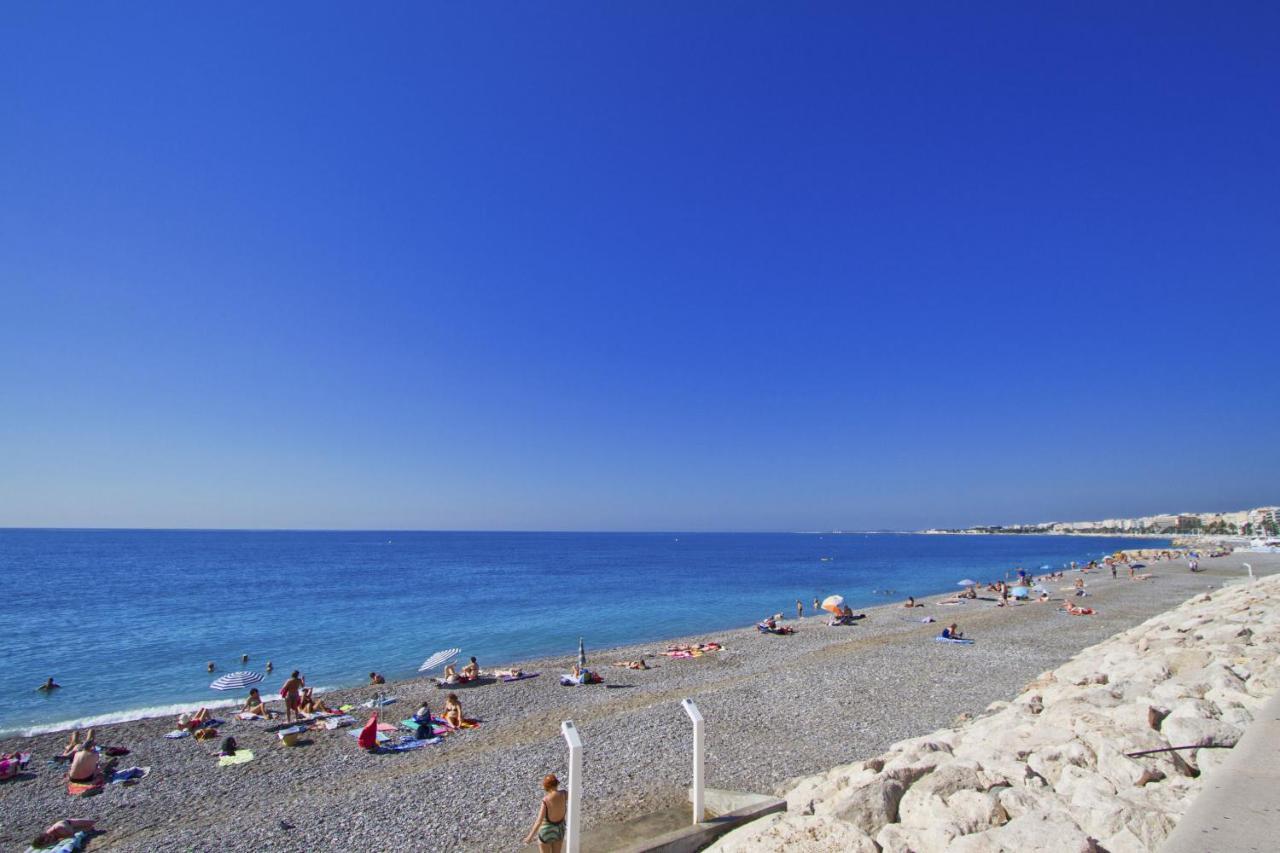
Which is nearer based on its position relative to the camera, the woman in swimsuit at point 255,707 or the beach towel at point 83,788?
the beach towel at point 83,788

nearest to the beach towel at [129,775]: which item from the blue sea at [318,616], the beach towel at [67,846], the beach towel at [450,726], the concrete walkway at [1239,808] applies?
Answer: the beach towel at [67,846]

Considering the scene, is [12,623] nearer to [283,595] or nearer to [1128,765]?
[283,595]

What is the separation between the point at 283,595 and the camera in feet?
184

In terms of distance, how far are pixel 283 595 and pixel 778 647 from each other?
48779mm

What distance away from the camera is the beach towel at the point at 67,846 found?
32.3 feet

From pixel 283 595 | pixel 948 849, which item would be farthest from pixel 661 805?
pixel 283 595

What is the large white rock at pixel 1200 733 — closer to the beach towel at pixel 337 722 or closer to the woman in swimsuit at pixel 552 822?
the woman in swimsuit at pixel 552 822

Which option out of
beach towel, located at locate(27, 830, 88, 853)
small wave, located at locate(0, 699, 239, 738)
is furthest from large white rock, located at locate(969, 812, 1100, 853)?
small wave, located at locate(0, 699, 239, 738)

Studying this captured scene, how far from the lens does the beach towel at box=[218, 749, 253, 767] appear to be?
1407 cm

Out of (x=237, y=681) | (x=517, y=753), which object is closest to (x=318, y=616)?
(x=237, y=681)

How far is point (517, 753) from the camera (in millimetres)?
13273

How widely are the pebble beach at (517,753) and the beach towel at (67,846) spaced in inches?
9.1

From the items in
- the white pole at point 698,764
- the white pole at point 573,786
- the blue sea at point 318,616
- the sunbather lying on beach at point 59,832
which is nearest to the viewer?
the white pole at point 573,786

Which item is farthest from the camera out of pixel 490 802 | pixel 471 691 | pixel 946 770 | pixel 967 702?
pixel 471 691
